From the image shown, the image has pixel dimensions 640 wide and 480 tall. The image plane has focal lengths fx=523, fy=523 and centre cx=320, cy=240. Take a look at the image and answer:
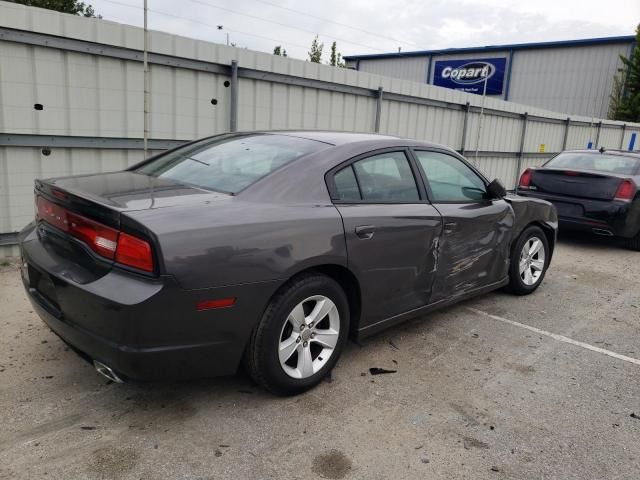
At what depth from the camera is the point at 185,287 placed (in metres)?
2.37

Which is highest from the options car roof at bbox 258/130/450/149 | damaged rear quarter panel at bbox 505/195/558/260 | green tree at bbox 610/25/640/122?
green tree at bbox 610/25/640/122

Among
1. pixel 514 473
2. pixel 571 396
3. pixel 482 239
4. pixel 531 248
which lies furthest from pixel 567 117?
pixel 514 473

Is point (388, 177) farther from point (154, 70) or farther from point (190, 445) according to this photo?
point (154, 70)

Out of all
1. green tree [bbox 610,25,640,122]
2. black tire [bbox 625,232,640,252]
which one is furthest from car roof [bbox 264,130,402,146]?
green tree [bbox 610,25,640,122]

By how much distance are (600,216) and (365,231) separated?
18.1ft

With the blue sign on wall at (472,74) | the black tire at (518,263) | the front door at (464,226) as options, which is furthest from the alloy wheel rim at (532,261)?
the blue sign on wall at (472,74)

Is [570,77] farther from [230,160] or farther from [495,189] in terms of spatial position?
[230,160]

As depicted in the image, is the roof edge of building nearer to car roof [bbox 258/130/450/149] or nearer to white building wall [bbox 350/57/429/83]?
white building wall [bbox 350/57/429/83]

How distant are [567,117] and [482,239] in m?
13.2

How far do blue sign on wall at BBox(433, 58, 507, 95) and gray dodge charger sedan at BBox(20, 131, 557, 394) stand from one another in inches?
1242

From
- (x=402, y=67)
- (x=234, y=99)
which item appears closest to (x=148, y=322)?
(x=234, y=99)

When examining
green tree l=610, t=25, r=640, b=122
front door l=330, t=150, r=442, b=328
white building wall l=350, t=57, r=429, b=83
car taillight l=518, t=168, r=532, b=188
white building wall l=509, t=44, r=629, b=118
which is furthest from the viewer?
white building wall l=350, t=57, r=429, b=83

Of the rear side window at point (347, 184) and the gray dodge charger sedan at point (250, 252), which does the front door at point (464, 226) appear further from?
the rear side window at point (347, 184)

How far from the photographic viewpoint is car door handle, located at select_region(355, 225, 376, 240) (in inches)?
123
